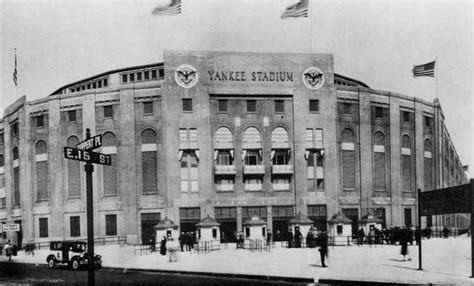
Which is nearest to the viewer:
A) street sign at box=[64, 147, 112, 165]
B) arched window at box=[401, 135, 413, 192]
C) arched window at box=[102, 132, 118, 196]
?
street sign at box=[64, 147, 112, 165]

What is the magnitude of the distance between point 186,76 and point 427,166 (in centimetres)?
2956

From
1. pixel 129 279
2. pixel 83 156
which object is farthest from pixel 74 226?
pixel 83 156

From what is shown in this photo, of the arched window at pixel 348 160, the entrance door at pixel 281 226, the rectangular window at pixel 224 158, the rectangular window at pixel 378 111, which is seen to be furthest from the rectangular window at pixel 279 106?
the entrance door at pixel 281 226

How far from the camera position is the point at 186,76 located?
5531cm

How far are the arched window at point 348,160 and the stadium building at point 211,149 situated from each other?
4.5 inches

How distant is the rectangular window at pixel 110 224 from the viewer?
55.2 meters

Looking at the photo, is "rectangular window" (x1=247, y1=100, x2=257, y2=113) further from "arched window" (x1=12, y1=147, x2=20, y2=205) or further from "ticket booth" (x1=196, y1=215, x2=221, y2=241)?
"arched window" (x1=12, y1=147, x2=20, y2=205)

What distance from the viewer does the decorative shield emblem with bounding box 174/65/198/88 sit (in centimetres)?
5516

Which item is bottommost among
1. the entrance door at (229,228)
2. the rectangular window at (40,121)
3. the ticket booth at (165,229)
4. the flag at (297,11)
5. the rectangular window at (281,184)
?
the entrance door at (229,228)

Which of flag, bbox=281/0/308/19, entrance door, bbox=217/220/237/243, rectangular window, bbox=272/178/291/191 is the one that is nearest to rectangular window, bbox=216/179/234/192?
entrance door, bbox=217/220/237/243

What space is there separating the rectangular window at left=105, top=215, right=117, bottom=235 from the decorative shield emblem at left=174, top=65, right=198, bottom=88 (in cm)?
1487

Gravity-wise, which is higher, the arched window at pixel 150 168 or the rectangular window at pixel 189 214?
the arched window at pixel 150 168

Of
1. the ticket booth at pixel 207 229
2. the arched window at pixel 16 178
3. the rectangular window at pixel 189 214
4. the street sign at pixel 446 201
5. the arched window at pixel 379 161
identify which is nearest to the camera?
the street sign at pixel 446 201

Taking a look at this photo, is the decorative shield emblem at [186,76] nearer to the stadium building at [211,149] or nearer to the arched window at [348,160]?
the stadium building at [211,149]
